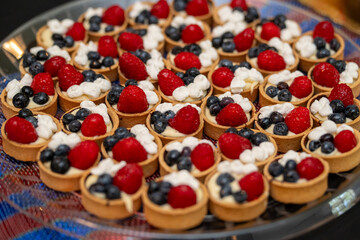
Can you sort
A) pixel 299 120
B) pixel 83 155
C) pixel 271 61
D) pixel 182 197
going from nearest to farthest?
pixel 182 197
pixel 83 155
pixel 299 120
pixel 271 61

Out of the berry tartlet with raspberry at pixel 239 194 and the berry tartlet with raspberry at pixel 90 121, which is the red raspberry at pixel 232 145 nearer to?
the berry tartlet with raspberry at pixel 239 194

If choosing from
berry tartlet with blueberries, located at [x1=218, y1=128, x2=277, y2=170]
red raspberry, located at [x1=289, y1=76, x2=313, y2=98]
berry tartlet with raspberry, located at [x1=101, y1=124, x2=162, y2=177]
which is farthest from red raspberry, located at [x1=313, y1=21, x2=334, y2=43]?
berry tartlet with raspberry, located at [x1=101, y1=124, x2=162, y2=177]

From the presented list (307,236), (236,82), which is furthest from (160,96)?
(307,236)

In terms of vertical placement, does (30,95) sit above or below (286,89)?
below

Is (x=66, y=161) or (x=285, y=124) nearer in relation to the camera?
(x=66, y=161)

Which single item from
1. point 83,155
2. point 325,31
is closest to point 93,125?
point 83,155

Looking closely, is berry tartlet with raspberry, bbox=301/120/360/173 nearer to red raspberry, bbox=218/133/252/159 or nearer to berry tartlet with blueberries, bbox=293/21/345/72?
red raspberry, bbox=218/133/252/159

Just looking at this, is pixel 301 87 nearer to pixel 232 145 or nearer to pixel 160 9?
pixel 232 145
